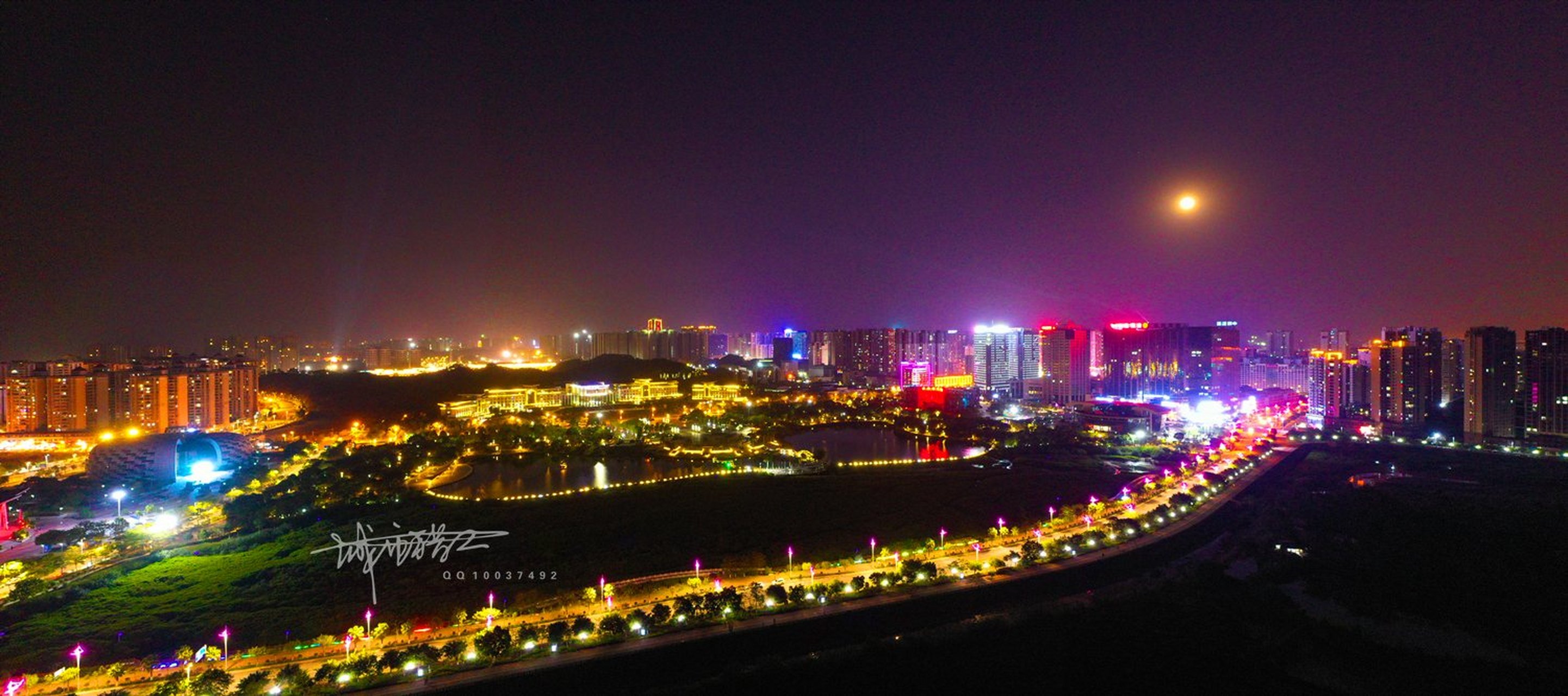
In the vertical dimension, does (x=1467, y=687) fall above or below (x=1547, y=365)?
below

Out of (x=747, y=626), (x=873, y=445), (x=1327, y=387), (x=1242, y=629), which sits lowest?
(x=1242, y=629)

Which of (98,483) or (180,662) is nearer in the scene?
(180,662)

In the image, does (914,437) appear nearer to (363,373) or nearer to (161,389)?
(161,389)

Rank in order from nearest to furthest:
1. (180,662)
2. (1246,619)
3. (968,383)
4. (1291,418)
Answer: (180,662), (1246,619), (1291,418), (968,383)

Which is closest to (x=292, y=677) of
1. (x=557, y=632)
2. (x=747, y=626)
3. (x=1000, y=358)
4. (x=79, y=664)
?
(x=79, y=664)

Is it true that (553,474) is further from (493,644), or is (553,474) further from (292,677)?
(292,677)

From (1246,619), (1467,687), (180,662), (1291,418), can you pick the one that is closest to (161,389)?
(180,662)

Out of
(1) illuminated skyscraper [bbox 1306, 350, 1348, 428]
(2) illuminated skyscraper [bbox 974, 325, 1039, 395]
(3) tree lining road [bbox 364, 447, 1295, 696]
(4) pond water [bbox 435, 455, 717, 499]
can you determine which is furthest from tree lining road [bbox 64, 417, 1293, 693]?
(2) illuminated skyscraper [bbox 974, 325, 1039, 395]

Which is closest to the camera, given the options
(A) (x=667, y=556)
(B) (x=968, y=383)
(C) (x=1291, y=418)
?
(A) (x=667, y=556)
